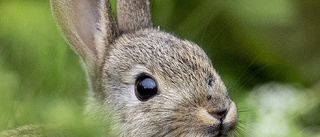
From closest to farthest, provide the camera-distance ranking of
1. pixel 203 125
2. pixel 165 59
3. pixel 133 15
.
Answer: pixel 203 125 → pixel 165 59 → pixel 133 15

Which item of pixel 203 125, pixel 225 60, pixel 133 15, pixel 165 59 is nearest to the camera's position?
pixel 203 125

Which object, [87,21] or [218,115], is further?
[87,21]

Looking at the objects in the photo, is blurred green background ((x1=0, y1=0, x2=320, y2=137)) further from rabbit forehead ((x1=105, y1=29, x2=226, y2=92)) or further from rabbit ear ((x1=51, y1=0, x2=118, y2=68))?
rabbit ear ((x1=51, y1=0, x2=118, y2=68))

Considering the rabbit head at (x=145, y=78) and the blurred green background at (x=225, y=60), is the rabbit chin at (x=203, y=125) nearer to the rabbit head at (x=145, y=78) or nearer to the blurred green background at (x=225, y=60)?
the rabbit head at (x=145, y=78)

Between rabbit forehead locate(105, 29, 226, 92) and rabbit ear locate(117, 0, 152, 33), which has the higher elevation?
rabbit ear locate(117, 0, 152, 33)

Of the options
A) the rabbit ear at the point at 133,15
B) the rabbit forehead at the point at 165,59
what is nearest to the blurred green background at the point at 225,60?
the rabbit forehead at the point at 165,59

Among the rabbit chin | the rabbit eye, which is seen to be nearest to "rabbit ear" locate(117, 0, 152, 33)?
the rabbit eye

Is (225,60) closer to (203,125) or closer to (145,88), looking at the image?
(145,88)

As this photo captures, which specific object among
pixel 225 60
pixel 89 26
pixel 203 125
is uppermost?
pixel 89 26

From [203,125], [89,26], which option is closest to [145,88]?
[203,125]
